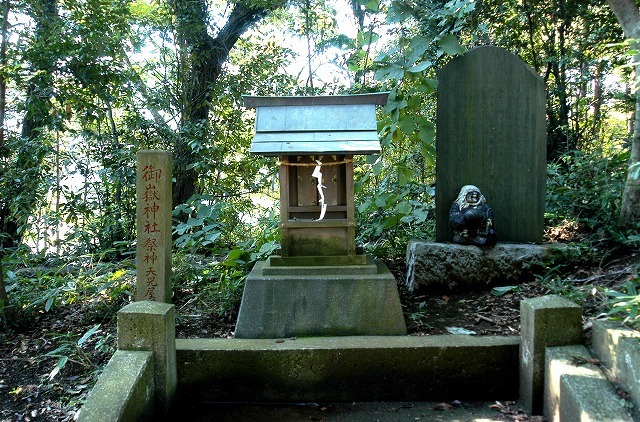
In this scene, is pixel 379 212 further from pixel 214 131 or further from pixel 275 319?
pixel 275 319

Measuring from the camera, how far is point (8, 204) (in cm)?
646

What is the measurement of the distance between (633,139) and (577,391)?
3253 millimetres

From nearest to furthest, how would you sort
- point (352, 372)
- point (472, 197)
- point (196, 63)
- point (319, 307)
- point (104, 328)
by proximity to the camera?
point (352, 372)
point (319, 307)
point (104, 328)
point (472, 197)
point (196, 63)

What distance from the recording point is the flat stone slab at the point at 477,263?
4.70 metres

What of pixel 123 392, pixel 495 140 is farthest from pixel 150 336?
pixel 495 140

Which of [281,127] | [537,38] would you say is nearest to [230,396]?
[281,127]

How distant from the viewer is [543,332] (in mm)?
3006

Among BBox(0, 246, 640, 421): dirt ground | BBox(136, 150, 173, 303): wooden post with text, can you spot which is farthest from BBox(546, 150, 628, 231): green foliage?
BBox(136, 150, 173, 303): wooden post with text

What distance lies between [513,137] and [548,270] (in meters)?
1.45

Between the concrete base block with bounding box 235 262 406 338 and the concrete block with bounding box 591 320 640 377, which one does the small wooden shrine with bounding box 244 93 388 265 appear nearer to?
the concrete base block with bounding box 235 262 406 338

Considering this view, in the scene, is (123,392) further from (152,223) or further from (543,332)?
(543,332)

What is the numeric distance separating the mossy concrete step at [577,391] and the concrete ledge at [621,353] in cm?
6

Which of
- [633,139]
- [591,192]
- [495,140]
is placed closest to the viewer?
[633,139]

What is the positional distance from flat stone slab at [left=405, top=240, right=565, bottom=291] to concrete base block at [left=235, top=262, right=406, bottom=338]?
3.60 feet
